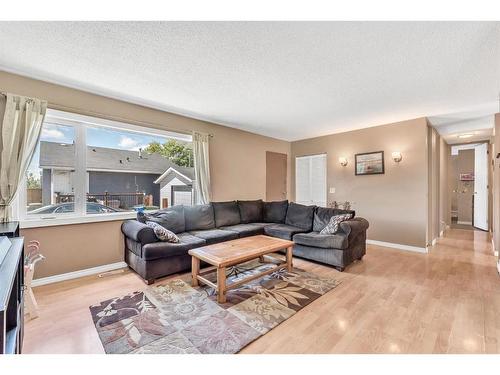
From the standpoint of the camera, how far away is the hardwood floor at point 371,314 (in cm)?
167

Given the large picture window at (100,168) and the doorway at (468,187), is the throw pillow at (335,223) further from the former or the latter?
the doorway at (468,187)

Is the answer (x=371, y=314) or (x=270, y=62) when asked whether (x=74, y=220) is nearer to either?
(x=270, y=62)

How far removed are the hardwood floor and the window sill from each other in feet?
2.39

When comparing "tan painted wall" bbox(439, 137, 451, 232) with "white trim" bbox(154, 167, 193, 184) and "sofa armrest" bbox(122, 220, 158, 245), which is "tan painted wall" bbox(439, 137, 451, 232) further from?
"sofa armrest" bbox(122, 220, 158, 245)

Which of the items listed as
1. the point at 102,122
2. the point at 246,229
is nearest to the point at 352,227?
the point at 246,229

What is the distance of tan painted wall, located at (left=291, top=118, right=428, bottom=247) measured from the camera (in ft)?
13.4

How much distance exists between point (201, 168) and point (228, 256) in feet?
7.10

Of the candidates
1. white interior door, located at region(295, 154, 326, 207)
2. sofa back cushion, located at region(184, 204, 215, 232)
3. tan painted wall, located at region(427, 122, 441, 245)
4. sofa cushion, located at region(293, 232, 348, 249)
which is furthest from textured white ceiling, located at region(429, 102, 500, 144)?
sofa back cushion, located at region(184, 204, 215, 232)

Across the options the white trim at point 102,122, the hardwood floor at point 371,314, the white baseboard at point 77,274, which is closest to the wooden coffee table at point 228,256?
the hardwood floor at point 371,314

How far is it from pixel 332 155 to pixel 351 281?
10.7ft

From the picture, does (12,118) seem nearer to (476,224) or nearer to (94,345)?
(94,345)

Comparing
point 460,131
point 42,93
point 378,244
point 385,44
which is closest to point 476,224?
point 460,131

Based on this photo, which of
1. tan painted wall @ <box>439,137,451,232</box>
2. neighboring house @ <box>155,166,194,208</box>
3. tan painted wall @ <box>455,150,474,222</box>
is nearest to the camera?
neighboring house @ <box>155,166,194,208</box>

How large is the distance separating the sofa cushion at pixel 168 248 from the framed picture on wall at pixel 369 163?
3610 mm
